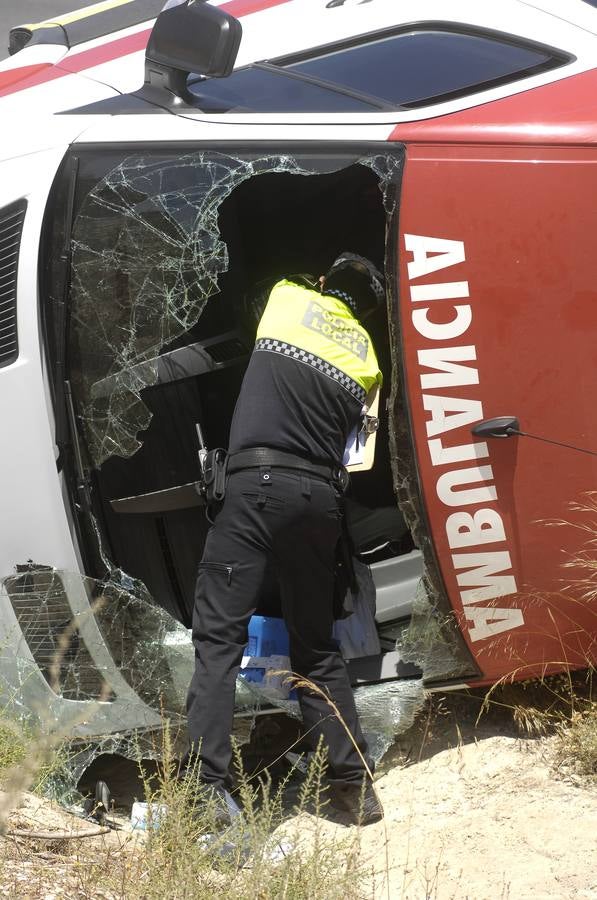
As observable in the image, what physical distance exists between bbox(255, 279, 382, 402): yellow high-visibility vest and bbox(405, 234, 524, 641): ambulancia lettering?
0.33 m

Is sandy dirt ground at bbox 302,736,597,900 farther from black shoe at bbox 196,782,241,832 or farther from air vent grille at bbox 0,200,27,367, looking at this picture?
air vent grille at bbox 0,200,27,367

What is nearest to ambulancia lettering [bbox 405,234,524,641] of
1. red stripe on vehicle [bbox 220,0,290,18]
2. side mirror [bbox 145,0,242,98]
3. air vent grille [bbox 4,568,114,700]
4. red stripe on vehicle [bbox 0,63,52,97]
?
side mirror [bbox 145,0,242,98]

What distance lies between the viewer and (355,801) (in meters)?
3.46

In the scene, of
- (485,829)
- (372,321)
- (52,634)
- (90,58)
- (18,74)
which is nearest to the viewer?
(485,829)

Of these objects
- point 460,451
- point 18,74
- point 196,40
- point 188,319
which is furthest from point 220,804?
point 18,74

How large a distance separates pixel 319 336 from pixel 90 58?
1.48m

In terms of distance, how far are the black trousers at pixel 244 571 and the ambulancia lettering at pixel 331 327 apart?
1.44ft

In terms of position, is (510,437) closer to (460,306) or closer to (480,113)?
(460,306)

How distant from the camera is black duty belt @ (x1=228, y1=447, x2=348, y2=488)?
328 cm

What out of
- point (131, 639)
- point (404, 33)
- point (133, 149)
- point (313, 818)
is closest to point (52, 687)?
point (131, 639)

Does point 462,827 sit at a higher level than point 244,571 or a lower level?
lower

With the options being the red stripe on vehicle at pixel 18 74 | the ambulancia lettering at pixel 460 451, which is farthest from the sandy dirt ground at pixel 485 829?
the red stripe on vehicle at pixel 18 74

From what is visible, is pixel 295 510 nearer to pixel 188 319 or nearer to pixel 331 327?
pixel 331 327

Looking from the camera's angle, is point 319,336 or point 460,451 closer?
point 460,451
